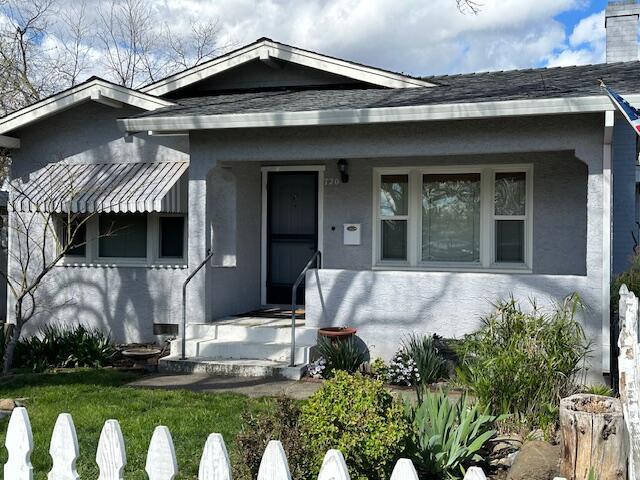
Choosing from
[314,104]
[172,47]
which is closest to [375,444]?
[314,104]

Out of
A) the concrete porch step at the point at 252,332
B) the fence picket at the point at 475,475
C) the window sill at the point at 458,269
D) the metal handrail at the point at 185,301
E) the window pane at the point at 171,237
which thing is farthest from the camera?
the window pane at the point at 171,237

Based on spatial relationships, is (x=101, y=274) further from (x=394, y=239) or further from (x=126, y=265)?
(x=394, y=239)

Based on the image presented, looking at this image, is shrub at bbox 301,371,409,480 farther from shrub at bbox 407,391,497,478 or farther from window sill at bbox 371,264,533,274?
window sill at bbox 371,264,533,274

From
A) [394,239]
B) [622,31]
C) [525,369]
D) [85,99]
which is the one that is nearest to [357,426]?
[525,369]

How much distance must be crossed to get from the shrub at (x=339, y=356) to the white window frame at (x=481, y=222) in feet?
6.91

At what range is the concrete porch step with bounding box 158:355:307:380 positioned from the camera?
8836 mm

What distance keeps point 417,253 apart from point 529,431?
16.8ft

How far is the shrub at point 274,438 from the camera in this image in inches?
154

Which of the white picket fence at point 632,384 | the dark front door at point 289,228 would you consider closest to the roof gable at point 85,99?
the dark front door at point 289,228

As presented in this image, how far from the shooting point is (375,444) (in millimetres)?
3809

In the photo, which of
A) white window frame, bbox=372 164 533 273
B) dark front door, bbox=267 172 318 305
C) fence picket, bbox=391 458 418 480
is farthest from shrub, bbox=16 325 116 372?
fence picket, bbox=391 458 418 480

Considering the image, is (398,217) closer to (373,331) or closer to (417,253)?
(417,253)

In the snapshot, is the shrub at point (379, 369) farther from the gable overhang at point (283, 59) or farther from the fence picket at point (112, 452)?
the fence picket at point (112, 452)

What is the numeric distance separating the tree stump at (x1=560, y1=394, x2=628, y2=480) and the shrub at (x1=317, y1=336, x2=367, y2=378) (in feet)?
15.1
